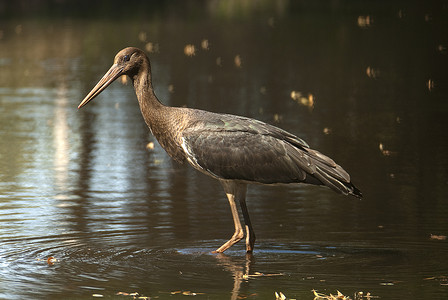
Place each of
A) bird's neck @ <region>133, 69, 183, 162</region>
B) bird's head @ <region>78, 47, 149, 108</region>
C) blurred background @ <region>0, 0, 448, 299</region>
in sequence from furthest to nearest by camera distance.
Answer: bird's head @ <region>78, 47, 149, 108</region> → bird's neck @ <region>133, 69, 183, 162</region> → blurred background @ <region>0, 0, 448, 299</region>

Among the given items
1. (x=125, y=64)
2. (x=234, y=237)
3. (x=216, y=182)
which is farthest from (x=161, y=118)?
(x=216, y=182)

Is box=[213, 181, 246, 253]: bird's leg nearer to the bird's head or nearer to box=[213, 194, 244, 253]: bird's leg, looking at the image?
box=[213, 194, 244, 253]: bird's leg

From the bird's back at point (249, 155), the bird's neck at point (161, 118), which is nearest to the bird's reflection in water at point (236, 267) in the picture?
the bird's back at point (249, 155)

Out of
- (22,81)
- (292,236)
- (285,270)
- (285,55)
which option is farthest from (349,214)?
(285,55)

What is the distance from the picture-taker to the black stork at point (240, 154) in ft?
31.2

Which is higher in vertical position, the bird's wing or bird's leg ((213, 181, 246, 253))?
the bird's wing

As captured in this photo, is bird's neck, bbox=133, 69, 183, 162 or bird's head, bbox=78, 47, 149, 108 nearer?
bird's neck, bbox=133, 69, 183, 162

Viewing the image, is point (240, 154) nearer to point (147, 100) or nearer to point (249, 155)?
point (249, 155)

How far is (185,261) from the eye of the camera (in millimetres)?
9086

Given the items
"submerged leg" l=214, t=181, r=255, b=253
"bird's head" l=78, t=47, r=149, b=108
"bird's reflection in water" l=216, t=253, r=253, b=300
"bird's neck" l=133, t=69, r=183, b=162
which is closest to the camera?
"bird's reflection in water" l=216, t=253, r=253, b=300

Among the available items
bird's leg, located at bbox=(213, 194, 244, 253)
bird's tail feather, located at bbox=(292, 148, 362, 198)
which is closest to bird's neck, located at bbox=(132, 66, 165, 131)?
bird's leg, located at bbox=(213, 194, 244, 253)

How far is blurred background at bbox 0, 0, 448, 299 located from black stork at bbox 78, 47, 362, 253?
56 centimetres

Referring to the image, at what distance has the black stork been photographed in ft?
31.2

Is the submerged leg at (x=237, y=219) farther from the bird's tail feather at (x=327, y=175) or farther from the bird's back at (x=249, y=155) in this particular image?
the bird's tail feather at (x=327, y=175)
